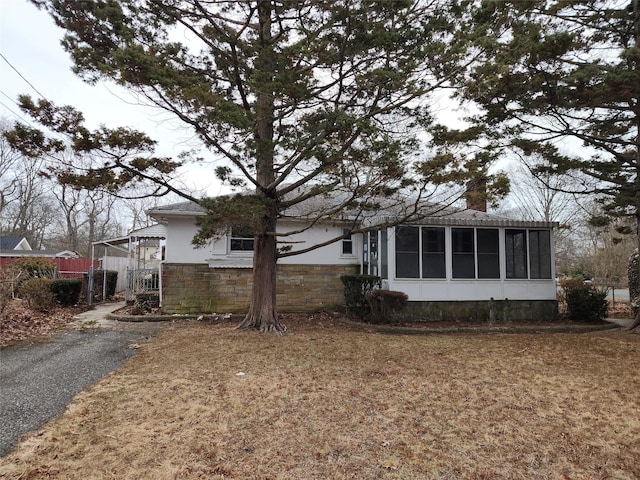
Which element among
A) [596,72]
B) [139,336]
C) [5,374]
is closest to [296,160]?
[139,336]

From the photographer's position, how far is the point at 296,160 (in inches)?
297

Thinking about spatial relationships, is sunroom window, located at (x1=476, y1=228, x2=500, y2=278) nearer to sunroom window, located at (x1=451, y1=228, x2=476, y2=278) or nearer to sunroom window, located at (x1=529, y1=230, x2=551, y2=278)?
sunroom window, located at (x1=451, y1=228, x2=476, y2=278)

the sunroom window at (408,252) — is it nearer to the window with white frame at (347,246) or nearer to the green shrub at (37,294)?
the window with white frame at (347,246)

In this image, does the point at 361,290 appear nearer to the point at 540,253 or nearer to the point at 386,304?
the point at 386,304

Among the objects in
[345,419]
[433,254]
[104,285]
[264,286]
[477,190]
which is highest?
[477,190]

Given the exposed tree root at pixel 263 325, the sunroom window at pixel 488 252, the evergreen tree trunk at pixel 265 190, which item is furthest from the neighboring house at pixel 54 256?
the sunroom window at pixel 488 252

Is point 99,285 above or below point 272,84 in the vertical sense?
below

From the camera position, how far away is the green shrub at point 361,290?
34.2 ft

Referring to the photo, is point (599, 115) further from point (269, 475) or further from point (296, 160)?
point (269, 475)

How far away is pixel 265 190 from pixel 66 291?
28.0ft

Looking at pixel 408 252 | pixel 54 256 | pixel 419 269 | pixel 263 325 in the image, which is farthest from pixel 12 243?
pixel 419 269

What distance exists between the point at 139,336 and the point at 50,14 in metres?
6.40

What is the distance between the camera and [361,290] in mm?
10562

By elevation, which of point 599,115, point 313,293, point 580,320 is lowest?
point 580,320
